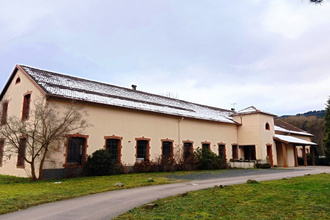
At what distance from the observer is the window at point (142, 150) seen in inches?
806

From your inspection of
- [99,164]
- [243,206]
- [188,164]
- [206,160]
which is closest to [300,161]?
[206,160]

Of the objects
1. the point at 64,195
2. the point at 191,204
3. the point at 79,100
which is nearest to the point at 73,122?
the point at 79,100

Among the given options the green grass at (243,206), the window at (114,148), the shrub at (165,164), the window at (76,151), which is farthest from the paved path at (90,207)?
the shrub at (165,164)

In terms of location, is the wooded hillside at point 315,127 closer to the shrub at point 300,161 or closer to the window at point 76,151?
the shrub at point 300,161

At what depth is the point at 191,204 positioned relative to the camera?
752cm

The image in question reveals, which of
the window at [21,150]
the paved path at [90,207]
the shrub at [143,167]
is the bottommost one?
the paved path at [90,207]

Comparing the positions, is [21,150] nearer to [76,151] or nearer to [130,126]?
[76,151]

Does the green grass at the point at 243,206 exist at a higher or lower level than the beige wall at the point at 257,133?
lower

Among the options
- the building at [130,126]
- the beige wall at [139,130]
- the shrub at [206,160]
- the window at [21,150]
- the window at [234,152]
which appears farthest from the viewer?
the window at [234,152]

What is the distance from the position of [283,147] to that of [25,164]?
2495 centimetres

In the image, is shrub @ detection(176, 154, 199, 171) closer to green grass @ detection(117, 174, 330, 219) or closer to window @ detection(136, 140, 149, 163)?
window @ detection(136, 140, 149, 163)

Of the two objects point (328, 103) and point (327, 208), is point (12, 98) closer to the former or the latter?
point (327, 208)

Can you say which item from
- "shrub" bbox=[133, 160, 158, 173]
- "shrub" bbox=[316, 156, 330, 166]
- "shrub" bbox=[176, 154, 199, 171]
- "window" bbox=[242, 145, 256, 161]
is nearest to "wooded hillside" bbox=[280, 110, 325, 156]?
"shrub" bbox=[316, 156, 330, 166]

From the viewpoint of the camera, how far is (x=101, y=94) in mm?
20250
